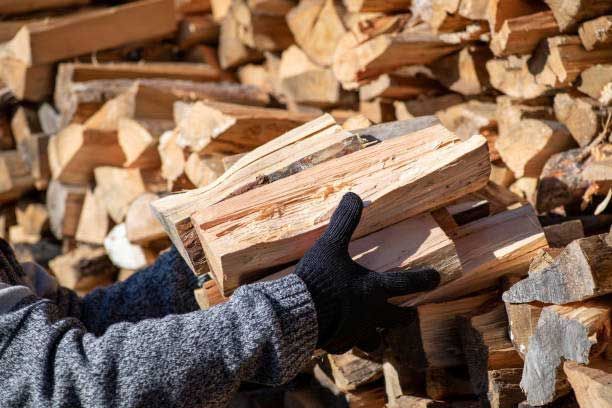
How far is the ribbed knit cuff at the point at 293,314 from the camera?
1774mm

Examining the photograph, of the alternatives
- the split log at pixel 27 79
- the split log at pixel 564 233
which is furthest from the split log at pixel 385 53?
the split log at pixel 27 79

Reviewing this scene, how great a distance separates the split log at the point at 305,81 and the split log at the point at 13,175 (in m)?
1.71

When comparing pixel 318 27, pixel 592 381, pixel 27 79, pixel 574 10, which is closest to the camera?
pixel 592 381

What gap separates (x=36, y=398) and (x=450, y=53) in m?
1.96

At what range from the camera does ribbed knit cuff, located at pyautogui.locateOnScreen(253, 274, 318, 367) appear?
1774 millimetres

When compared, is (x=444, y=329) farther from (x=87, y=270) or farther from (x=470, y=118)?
(x=87, y=270)

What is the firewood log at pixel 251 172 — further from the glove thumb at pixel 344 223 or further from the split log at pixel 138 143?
the split log at pixel 138 143

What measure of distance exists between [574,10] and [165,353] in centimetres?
152

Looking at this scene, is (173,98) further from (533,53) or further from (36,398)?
(36,398)

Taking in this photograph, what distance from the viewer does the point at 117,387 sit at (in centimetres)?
172

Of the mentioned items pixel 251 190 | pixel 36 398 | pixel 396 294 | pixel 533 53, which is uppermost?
pixel 533 53

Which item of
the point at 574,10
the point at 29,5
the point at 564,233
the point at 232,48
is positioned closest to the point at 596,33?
the point at 574,10

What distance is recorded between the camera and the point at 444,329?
2.03 metres

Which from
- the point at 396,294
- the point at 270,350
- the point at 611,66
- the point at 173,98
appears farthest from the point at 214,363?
the point at 173,98
